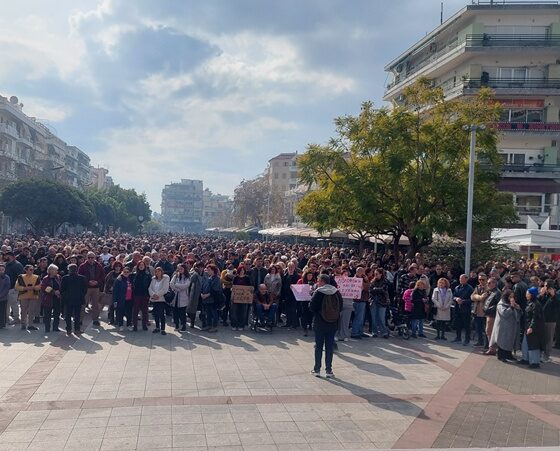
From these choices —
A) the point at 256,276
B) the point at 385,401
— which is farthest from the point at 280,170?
the point at 385,401

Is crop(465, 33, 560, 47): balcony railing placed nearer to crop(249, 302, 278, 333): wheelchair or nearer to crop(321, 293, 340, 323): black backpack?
crop(249, 302, 278, 333): wheelchair

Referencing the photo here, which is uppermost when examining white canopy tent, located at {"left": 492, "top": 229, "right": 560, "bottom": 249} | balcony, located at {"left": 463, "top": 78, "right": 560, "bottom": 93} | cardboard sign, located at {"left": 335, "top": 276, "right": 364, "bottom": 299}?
balcony, located at {"left": 463, "top": 78, "right": 560, "bottom": 93}

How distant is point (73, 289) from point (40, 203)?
3525cm

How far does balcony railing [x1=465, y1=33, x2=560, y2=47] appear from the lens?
130 ft

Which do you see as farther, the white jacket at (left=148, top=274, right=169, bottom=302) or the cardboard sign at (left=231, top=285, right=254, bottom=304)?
the cardboard sign at (left=231, top=285, right=254, bottom=304)

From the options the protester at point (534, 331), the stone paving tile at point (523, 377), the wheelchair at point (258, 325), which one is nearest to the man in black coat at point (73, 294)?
the wheelchair at point (258, 325)

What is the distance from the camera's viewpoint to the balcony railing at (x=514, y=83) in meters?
40.0

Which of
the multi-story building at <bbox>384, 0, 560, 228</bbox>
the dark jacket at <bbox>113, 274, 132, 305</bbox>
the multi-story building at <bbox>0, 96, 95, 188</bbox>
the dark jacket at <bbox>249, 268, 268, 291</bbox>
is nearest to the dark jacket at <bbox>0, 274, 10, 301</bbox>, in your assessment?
the dark jacket at <bbox>113, 274, 132, 305</bbox>

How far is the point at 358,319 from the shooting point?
43.7 ft

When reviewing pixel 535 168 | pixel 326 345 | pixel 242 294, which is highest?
pixel 535 168

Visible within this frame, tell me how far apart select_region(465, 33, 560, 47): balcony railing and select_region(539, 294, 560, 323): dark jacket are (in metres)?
32.9

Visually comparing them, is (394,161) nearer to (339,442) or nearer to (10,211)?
(339,442)

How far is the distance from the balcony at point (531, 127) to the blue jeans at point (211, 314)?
107 feet

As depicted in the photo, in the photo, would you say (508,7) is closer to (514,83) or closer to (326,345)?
(514,83)
